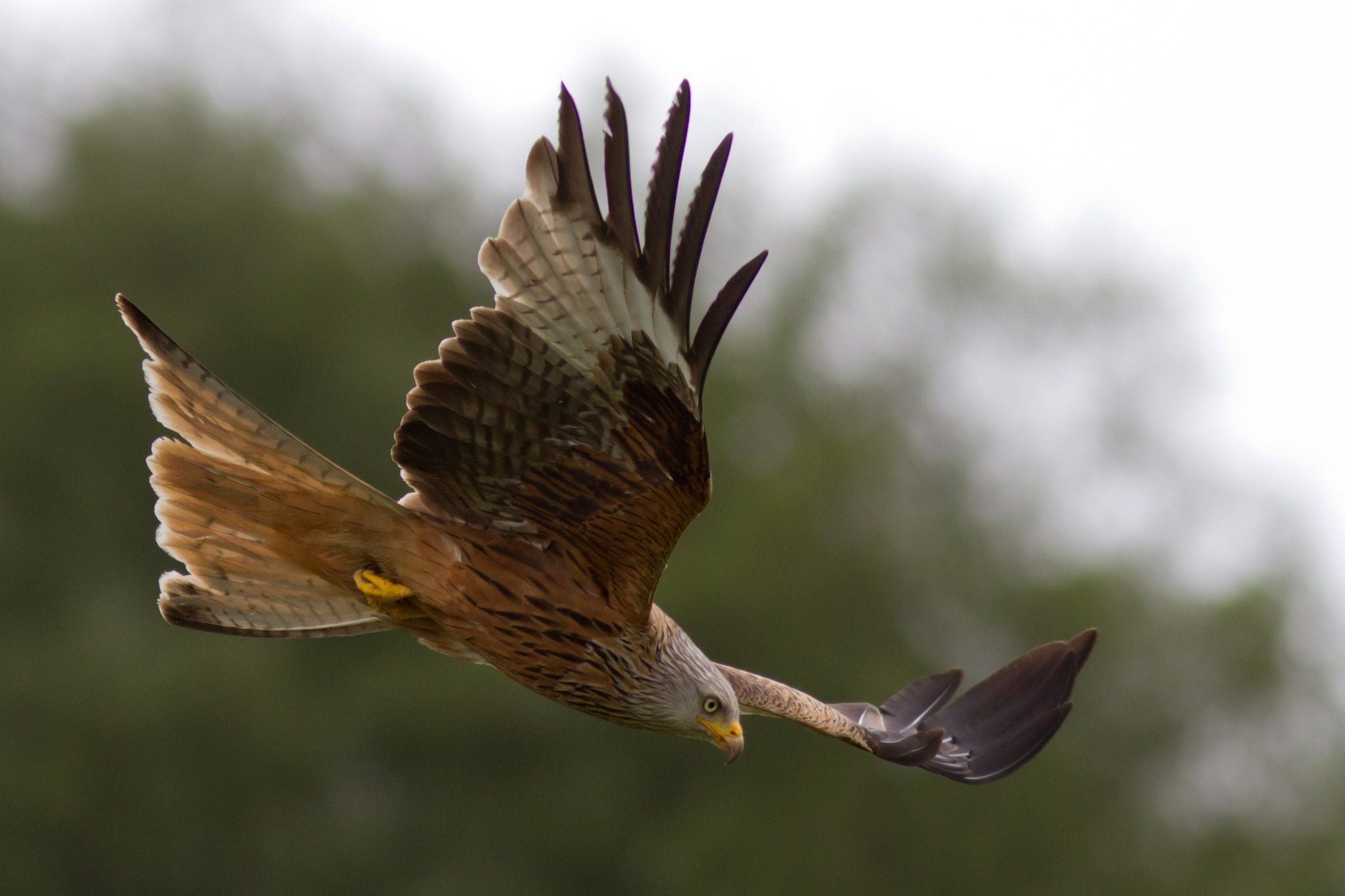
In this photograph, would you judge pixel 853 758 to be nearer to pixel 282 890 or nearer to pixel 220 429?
pixel 282 890

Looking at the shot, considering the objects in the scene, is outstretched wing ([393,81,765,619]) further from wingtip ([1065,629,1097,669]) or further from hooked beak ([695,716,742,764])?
wingtip ([1065,629,1097,669])

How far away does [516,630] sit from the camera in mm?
6402

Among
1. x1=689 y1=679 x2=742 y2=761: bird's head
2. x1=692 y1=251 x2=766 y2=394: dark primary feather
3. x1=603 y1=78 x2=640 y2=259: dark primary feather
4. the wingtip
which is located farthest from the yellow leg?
the wingtip

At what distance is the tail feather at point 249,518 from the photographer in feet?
20.3

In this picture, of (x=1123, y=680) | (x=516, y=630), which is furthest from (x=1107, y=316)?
(x=516, y=630)

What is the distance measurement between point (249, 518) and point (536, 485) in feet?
4.24

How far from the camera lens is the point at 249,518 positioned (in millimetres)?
6609

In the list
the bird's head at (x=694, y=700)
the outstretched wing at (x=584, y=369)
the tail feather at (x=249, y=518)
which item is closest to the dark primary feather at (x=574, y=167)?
the outstretched wing at (x=584, y=369)

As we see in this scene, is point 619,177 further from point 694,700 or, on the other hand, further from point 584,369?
point 694,700

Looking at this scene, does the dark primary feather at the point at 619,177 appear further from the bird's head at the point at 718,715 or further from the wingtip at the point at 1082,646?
the wingtip at the point at 1082,646

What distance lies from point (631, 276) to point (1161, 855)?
66.0 ft

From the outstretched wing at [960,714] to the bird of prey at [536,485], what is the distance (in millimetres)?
32

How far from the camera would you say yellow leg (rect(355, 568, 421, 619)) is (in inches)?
253

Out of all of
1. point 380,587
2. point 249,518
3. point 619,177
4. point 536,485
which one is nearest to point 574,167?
point 619,177
